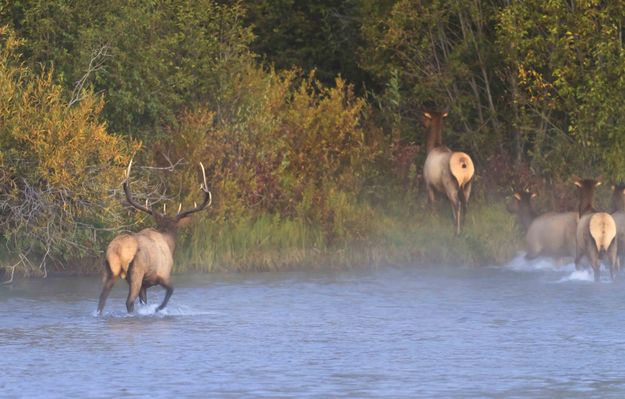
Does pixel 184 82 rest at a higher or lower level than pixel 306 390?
higher

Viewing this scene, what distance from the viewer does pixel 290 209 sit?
78.9 feet

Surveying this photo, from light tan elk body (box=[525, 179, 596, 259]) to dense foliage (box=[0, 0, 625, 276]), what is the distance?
0.85 metres

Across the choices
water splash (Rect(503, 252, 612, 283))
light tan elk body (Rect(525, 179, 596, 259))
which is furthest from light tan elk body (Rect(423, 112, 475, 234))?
light tan elk body (Rect(525, 179, 596, 259))

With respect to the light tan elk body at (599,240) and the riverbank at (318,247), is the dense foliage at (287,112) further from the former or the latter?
the light tan elk body at (599,240)

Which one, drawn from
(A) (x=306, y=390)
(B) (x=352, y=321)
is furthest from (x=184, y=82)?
(A) (x=306, y=390)

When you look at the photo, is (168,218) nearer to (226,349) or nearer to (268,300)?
(268,300)

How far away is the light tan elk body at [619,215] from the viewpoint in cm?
2205

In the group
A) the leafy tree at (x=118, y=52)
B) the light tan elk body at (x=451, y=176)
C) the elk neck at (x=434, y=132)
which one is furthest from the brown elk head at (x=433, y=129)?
the leafy tree at (x=118, y=52)

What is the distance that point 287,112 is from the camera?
25453 mm

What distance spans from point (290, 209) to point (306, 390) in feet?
37.7

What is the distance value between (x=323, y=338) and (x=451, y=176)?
9.90 m

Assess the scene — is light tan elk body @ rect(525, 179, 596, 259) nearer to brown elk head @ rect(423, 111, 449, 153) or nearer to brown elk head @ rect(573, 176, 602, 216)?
brown elk head @ rect(573, 176, 602, 216)

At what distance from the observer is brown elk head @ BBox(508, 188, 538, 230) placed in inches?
931

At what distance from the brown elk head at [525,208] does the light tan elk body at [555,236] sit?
3.34ft
